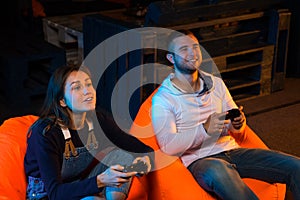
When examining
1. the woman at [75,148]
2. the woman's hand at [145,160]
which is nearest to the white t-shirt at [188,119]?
the woman at [75,148]

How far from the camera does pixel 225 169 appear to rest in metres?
2.47

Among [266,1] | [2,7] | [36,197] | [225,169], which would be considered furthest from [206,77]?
[2,7]

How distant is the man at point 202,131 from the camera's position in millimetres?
2553

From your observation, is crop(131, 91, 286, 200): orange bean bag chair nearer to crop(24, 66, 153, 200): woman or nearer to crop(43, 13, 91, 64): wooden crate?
crop(24, 66, 153, 200): woman

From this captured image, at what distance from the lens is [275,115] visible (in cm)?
445

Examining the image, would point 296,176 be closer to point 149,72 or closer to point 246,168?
point 246,168

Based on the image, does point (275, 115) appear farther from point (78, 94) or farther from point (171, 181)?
point (78, 94)

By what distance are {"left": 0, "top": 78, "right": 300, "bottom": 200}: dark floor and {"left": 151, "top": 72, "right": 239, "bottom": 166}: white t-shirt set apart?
3.88 feet

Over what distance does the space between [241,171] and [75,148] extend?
0.82m

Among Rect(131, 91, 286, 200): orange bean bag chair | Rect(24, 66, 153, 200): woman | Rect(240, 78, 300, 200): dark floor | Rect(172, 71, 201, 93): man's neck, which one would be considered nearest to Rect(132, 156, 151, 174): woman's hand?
Rect(24, 66, 153, 200): woman

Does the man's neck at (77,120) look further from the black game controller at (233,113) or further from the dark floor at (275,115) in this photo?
the dark floor at (275,115)

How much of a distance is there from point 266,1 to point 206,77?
2109 millimetres

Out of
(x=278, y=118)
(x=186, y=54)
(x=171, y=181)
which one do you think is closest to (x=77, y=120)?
(x=171, y=181)

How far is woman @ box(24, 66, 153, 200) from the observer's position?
2162 mm
